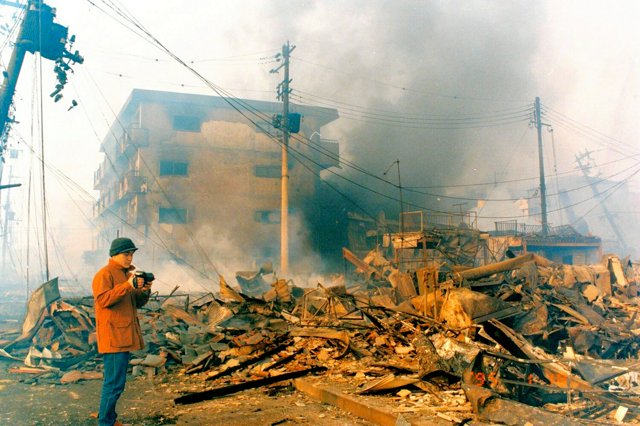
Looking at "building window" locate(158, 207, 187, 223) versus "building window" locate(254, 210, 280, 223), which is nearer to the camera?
"building window" locate(158, 207, 187, 223)

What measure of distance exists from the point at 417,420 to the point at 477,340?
3.28m

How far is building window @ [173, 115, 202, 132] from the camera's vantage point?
3497cm

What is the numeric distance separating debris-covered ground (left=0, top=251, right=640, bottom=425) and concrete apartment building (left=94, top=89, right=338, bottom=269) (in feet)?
71.9


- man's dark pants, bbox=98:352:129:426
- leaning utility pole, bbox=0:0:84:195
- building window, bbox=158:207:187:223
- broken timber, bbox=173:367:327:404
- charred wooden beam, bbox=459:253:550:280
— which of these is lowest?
broken timber, bbox=173:367:327:404

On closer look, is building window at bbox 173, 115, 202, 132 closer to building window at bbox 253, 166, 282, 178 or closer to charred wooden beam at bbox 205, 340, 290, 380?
building window at bbox 253, 166, 282, 178

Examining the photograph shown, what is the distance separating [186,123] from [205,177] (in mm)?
4722

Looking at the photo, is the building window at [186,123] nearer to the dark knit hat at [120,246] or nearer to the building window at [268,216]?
the building window at [268,216]

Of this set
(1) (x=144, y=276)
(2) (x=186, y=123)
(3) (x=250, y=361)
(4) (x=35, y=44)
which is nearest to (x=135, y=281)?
(1) (x=144, y=276)

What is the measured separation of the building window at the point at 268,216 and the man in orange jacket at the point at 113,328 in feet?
104

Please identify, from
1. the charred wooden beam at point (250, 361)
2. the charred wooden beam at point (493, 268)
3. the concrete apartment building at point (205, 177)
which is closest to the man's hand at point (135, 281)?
the charred wooden beam at point (250, 361)

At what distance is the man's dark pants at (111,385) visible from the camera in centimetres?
396

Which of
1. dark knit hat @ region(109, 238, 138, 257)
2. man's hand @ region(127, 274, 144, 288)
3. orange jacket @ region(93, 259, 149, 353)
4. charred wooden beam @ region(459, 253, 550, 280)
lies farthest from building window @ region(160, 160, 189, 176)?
man's hand @ region(127, 274, 144, 288)

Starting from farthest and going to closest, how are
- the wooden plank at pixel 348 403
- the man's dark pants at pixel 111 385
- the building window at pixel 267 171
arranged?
the building window at pixel 267 171
the wooden plank at pixel 348 403
the man's dark pants at pixel 111 385

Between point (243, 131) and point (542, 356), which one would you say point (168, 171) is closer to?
point (243, 131)
